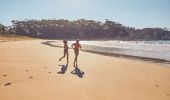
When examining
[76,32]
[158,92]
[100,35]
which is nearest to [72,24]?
[76,32]

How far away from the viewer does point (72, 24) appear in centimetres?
18100

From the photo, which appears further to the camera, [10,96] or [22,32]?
[22,32]

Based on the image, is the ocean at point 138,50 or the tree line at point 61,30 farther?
the tree line at point 61,30

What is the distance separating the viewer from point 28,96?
310 inches

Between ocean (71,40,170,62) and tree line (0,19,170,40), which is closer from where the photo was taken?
ocean (71,40,170,62)

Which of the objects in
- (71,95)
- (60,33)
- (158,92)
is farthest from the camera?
(60,33)

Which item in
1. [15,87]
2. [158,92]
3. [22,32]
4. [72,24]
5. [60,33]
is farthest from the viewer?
[72,24]

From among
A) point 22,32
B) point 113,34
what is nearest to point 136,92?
point 22,32

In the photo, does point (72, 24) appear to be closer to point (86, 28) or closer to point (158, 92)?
point (86, 28)

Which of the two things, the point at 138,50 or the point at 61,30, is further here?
the point at 61,30

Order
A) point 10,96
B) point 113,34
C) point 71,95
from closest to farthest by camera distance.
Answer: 1. point 10,96
2. point 71,95
3. point 113,34

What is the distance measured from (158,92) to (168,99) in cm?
90

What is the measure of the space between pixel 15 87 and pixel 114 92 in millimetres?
3413

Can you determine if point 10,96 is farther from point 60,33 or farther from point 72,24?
point 72,24
